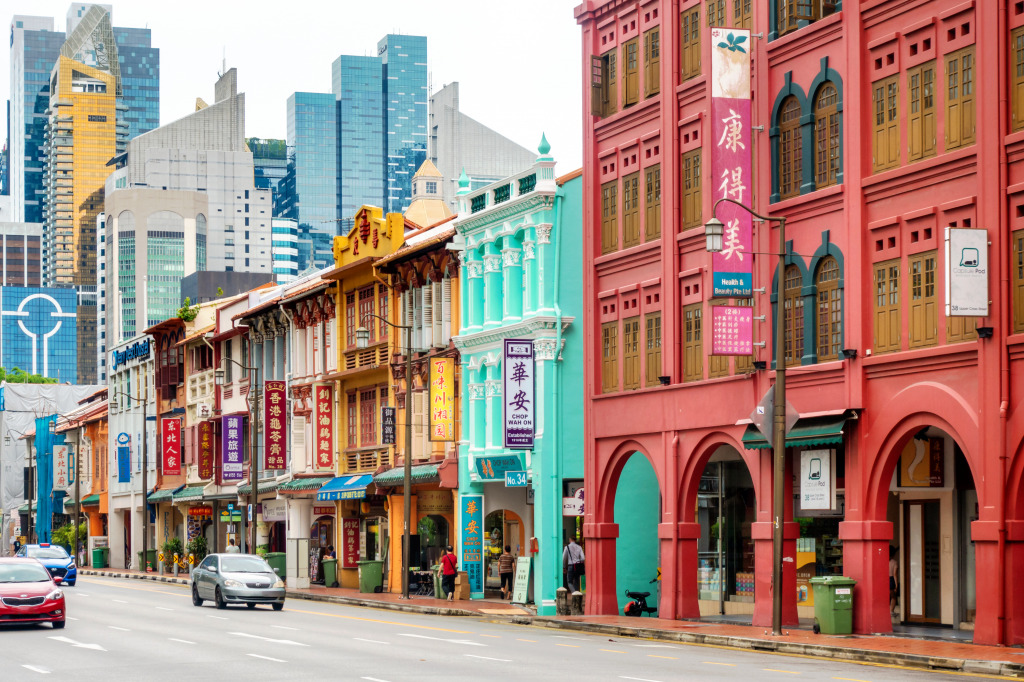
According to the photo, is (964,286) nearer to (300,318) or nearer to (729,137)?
(729,137)

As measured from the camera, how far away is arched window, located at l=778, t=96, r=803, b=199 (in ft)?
105

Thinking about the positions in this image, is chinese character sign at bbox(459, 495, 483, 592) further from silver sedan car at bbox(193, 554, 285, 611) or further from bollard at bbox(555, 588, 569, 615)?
bollard at bbox(555, 588, 569, 615)

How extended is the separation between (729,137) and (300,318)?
107 feet

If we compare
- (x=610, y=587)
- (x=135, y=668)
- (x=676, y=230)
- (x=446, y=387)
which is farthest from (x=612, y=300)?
(x=135, y=668)

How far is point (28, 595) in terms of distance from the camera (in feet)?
101

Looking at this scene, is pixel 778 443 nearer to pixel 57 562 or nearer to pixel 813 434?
pixel 813 434

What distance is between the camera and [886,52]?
2930cm

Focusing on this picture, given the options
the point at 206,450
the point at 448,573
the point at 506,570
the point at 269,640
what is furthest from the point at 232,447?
the point at 269,640

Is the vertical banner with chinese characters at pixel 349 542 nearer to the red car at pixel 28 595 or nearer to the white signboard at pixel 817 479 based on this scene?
the red car at pixel 28 595

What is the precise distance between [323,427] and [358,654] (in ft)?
110

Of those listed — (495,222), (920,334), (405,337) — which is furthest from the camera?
(405,337)

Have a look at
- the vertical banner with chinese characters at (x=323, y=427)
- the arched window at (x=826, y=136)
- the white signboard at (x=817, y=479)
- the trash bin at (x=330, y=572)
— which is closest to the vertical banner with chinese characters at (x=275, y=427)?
the vertical banner with chinese characters at (x=323, y=427)

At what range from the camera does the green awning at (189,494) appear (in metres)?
73.2

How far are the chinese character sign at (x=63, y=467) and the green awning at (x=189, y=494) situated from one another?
1056 inches
